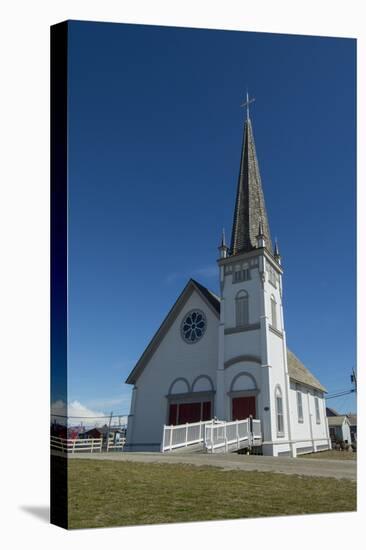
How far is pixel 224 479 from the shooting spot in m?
9.97

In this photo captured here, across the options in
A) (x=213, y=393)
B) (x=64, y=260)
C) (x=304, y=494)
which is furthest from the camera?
(x=213, y=393)

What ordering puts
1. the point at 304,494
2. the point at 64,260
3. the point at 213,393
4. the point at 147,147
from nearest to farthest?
1. the point at 64,260
2. the point at 304,494
3. the point at 147,147
4. the point at 213,393

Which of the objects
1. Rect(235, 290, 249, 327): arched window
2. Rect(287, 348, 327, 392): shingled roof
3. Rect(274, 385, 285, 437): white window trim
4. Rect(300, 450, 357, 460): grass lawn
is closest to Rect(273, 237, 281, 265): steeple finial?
Rect(235, 290, 249, 327): arched window

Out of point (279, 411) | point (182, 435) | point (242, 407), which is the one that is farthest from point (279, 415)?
point (182, 435)

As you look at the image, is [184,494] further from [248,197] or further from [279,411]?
[248,197]

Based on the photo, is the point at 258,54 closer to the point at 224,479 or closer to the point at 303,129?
the point at 303,129

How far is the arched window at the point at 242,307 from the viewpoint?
1256 cm

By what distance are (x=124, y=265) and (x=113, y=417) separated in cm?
247

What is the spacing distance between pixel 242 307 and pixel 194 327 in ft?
3.49

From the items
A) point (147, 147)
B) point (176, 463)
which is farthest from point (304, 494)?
point (147, 147)

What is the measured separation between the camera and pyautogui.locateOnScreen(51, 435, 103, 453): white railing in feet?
29.3

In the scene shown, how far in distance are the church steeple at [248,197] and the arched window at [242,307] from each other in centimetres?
97

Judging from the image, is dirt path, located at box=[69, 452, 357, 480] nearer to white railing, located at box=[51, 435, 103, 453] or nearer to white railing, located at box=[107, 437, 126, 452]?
white railing, located at box=[107, 437, 126, 452]

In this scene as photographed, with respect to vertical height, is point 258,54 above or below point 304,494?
above
